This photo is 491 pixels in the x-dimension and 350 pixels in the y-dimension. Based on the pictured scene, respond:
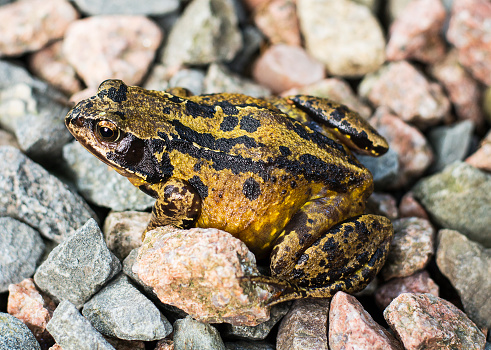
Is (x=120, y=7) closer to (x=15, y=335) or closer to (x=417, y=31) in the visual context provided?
(x=417, y=31)

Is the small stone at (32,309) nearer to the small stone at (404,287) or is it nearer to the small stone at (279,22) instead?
the small stone at (404,287)

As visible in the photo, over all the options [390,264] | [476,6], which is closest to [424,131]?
[476,6]

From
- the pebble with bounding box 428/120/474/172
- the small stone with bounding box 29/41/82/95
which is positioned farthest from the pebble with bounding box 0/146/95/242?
the pebble with bounding box 428/120/474/172

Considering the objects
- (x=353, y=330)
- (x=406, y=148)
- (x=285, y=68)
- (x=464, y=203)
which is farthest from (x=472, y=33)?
(x=353, y=330)

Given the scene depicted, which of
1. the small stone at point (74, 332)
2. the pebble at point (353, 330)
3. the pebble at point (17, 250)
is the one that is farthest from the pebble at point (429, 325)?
the pebble at point (17, 250)

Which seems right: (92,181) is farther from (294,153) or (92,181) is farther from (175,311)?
(294,153)

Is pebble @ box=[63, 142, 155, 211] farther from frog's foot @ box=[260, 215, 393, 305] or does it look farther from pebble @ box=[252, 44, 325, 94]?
pebble @ box=[252, 44, 325, 94]
